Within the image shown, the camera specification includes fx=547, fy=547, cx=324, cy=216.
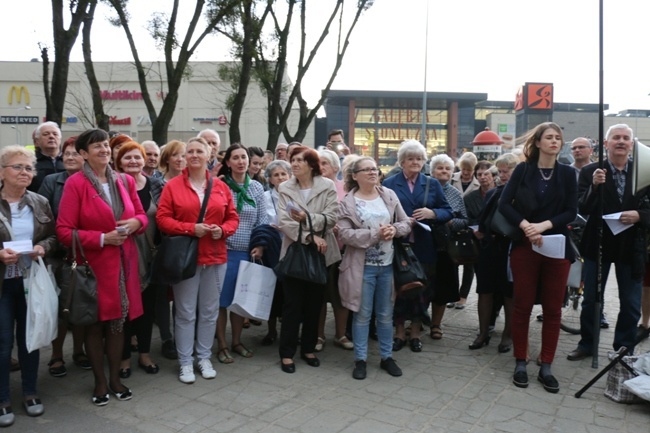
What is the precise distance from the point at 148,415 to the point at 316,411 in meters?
1.21

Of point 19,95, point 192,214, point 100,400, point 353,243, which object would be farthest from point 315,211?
point 19,95

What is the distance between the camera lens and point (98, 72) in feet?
131

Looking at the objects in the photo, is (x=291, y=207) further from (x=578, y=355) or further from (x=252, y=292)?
(x=578, y=355)

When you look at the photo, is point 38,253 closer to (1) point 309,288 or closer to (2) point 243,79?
(1) point 309,288

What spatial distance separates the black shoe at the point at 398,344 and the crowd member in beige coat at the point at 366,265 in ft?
1.96

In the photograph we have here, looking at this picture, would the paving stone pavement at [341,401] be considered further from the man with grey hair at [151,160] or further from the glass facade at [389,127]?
the glass facade at [389,127]

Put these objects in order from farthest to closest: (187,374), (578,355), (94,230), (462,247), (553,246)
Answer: (462,247) → (578,355) → (187,374) → (553,246) → (94,230)

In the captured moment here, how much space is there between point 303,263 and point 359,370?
105 cm

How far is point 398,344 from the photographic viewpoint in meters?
5.53

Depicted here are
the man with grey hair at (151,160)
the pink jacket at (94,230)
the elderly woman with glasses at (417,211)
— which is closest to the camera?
the pink jacket at (94,230)

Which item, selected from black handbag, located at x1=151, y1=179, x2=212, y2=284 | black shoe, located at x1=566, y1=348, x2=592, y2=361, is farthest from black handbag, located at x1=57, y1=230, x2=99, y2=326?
black shoe, located at x1=566, y1=348, x2=592, y2=361

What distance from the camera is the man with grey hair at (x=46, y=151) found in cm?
527

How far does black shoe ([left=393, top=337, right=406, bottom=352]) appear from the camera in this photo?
5488 mm

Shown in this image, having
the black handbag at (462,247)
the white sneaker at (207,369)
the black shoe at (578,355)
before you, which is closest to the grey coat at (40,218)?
the white sneaker at (207,369)
